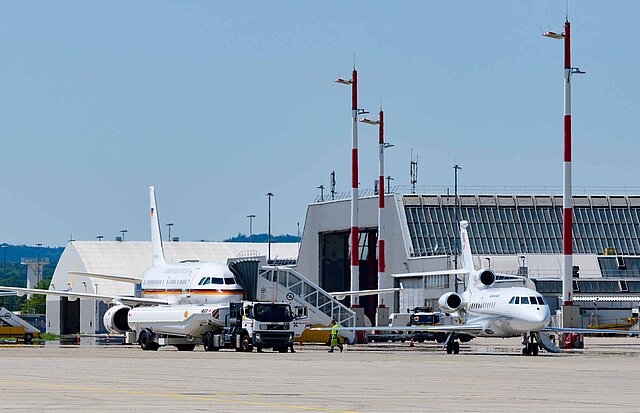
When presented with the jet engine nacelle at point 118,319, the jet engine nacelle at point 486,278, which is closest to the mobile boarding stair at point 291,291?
the jet engine nacelle at point 118,319

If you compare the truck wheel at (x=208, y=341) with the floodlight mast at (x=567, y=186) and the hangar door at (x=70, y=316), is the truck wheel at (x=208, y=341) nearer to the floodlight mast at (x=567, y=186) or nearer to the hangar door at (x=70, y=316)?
the floodlight mast at (x=567, y=186)

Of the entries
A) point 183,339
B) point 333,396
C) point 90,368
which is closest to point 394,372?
point 90,368

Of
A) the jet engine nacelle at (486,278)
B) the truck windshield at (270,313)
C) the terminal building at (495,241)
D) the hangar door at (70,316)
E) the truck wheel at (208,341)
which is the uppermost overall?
the terminal building at (495,241)

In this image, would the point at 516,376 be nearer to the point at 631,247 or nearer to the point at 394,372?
the point at 394,372

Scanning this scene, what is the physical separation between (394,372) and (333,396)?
1123 centimetres

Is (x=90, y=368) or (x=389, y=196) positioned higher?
(x=389, y=196)

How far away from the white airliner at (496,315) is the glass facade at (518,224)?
221 feet

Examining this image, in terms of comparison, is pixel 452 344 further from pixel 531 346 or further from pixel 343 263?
pixel 343 263

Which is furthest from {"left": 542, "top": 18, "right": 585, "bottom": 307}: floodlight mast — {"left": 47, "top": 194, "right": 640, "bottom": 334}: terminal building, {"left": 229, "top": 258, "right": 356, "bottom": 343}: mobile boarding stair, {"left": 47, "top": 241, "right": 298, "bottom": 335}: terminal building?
{"left": 47, "top": 241, "right": 298, "bottom": 335}: terminal building

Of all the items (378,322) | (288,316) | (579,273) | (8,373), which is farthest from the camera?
(579,273)

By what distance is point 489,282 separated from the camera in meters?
65.3

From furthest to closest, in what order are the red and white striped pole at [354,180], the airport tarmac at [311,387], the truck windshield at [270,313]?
1. the red and white striped pole at [354,180]
2. the truck windshield at [270,313]
3. the airport tarmac at [311,387]

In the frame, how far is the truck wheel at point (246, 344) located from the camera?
58331mm

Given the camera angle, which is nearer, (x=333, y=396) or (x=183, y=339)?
(x=333, y=396)
